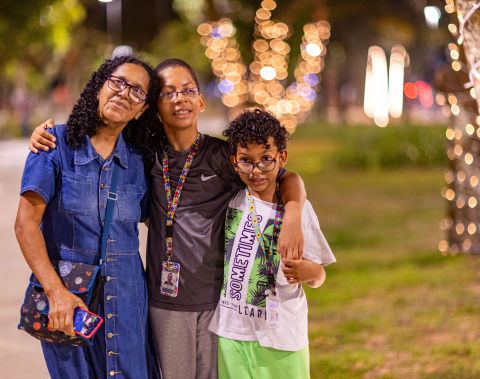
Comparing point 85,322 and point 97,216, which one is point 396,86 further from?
point 85,322

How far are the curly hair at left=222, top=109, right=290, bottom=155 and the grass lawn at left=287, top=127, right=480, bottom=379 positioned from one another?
2388mm

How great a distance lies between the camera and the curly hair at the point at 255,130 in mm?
2850

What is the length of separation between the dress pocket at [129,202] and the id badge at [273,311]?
2.30 ft

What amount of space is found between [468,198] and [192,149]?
18.6 ft

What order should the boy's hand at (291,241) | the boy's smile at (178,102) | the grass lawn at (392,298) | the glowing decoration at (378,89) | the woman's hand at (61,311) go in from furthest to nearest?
the glowing decoration at (378,89), the grass lawn at (392,298), the boy's smile at (178,102), the boy's hand at (291,241), the woman's hand at (61,311)

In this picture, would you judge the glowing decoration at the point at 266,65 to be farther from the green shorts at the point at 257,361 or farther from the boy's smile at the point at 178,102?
the green shorts at the point at 257,361

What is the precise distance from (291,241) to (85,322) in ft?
→ 2.97

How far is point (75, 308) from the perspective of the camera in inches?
104

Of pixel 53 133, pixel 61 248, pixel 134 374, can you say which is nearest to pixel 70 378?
pixel 134 374

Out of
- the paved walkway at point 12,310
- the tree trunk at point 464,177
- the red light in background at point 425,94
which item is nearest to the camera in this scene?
the paved walkway at point 12,310

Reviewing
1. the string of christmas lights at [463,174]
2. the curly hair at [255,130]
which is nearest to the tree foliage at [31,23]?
the string of christmas lights at [463,174]

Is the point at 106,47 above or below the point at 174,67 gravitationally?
above

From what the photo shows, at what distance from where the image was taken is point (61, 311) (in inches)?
102

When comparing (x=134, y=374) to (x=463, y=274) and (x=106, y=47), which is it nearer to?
(x=463, y=274)
